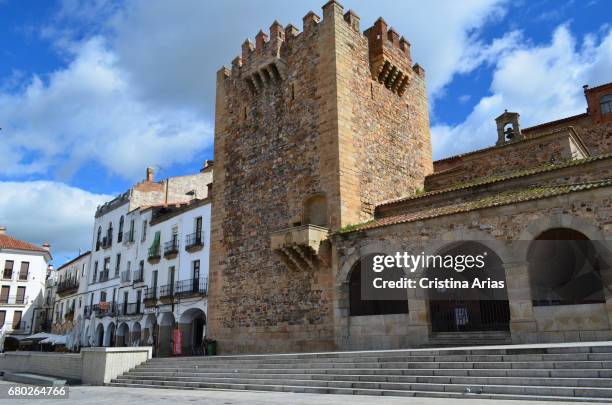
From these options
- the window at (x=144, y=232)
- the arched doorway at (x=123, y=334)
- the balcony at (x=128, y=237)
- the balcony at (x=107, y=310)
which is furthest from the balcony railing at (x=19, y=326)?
the window at (x=144, y=232)

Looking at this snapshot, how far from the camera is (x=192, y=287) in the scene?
22578 millimetres

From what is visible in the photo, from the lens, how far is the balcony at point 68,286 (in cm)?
3591

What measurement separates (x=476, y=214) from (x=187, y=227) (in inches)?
642

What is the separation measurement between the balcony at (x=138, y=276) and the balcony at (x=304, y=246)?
1472 cm

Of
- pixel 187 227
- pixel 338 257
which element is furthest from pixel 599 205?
pixel 187 227

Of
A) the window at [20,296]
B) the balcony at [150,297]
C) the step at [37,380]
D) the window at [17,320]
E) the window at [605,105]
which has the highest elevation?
the window at [605,105]

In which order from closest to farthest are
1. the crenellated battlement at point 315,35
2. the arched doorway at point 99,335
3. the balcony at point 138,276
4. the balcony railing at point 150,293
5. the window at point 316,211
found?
1. the window at point 316,211
2. the crenellated battlement at point 315,35
3. the balcony railing at point 150,293
4. the balcony at point 138,276
5. the arched doorway at point 99,335

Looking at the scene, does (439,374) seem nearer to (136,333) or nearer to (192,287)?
(192,287)

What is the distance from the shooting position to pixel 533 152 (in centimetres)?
1670

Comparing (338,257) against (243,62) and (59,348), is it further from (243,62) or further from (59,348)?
(59,348)

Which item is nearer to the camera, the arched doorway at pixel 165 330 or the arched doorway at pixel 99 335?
the arched doorway at pixel 165 330

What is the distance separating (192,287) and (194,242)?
7.35ft

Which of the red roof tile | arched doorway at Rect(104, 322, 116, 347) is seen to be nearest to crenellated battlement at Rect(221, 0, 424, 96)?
arched doorway at Rect(104, 322, 116, 347)

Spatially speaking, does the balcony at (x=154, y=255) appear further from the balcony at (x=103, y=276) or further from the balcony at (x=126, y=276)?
the balcony at (x=103, y=276)
